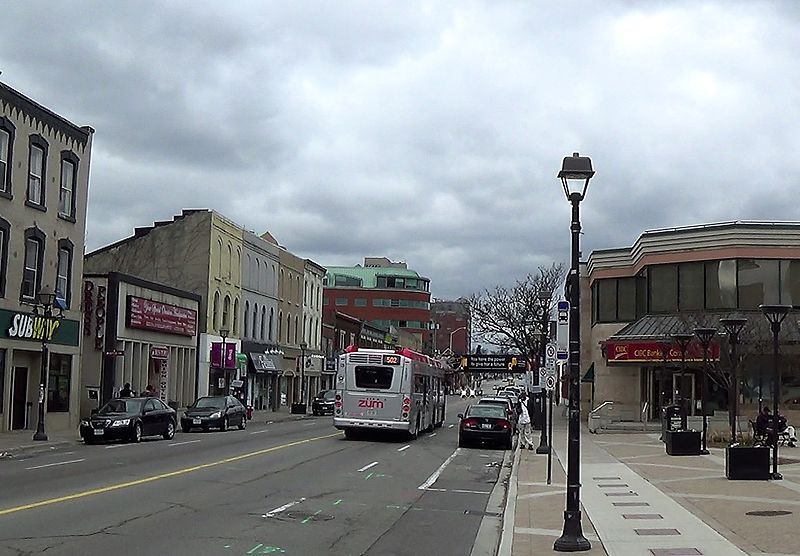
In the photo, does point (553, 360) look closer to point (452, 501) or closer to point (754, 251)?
point (452, 501)

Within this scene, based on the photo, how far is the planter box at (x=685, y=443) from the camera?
29672 millimetres

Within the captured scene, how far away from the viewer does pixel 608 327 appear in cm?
5472

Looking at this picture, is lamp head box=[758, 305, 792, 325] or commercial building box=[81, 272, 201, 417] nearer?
lamp head box=[758, 305, 792, 325]

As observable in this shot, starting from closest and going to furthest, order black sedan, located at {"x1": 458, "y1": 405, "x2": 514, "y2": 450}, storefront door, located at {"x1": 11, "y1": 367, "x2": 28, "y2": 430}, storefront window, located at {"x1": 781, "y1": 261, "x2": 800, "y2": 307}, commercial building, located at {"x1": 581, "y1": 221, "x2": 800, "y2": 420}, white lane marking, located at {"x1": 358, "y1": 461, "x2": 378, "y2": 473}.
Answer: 1. white lane marking, located at {"x1": 358, "y1": 461, "x2": 378, "y2": 473}
2. black sedan, located at {"x1": 458, "y1": 405, "x2": 514, "y2": 450}
3. storefront door, located at {"x1": 11, "y1": 367, "x2": 28, "y2": 430}
4. commercial building, located at {"x1": 581, "y1": 221, "x2": 800, "y2": 420}
5. storefront window, located at {"x1": 781, "y1": 261, "x2": 800, "y2": 307}

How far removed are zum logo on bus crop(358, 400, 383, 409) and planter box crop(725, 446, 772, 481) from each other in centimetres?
1547

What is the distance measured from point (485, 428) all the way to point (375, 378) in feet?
13.4

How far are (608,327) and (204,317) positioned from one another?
21870 mm

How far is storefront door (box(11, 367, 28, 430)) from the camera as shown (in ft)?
119

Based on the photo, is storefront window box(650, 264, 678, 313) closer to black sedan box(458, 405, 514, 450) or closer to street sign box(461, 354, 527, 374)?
street sign box(461, 354, 527, 374)

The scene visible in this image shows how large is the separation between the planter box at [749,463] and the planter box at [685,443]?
808 centimetres

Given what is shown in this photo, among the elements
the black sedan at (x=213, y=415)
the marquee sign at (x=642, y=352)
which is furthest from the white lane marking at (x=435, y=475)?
the marquee sign at (x=642, y=352)

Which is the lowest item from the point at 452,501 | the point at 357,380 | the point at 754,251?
the point at 452,501

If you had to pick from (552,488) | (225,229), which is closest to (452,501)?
(552,488)

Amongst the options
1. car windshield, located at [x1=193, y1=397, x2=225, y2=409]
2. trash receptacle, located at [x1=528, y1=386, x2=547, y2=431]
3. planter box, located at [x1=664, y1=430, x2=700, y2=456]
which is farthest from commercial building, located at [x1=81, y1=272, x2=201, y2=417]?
planter box, located at [x1=664, y1=430, x2=700, y2=456]
